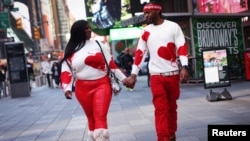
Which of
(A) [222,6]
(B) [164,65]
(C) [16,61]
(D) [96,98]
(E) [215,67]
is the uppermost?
(A) [222,6]

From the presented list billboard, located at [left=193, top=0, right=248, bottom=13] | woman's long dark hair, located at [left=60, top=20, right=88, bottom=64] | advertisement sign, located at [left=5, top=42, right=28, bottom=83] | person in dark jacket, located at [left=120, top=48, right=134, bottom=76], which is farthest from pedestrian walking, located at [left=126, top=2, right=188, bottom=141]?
billboard, located at [left=193, top=0, right=248, bottom=13]

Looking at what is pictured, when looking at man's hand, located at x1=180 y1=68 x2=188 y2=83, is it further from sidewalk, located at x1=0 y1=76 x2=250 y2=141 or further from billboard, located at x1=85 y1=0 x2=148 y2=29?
billboard, located at x1=85 y1=0 x2=148 y2=29

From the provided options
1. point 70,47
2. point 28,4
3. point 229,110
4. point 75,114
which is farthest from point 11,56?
A: point 28,4

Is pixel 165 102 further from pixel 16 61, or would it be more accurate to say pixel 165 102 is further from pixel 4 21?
pixel 4 21

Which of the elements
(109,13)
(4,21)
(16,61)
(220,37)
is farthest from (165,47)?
(109,13)

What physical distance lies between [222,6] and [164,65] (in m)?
20.5

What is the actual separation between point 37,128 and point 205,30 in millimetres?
9710

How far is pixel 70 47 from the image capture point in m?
5.91

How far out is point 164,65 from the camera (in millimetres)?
6203

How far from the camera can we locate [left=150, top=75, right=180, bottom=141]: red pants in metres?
6.07

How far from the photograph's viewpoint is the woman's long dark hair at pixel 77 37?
5859 millimetres

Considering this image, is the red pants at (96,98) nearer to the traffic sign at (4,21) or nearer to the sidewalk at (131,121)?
the sidewalk at (131,121)

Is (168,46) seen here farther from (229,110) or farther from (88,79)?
(229,110)

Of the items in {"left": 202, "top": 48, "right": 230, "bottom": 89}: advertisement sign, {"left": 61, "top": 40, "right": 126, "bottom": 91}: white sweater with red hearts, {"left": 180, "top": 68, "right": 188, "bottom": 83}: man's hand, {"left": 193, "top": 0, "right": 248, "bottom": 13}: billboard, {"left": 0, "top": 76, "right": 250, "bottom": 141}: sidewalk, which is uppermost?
{"left": 193, "top": 0, "right": 248, "bottom": 13}: billboard
